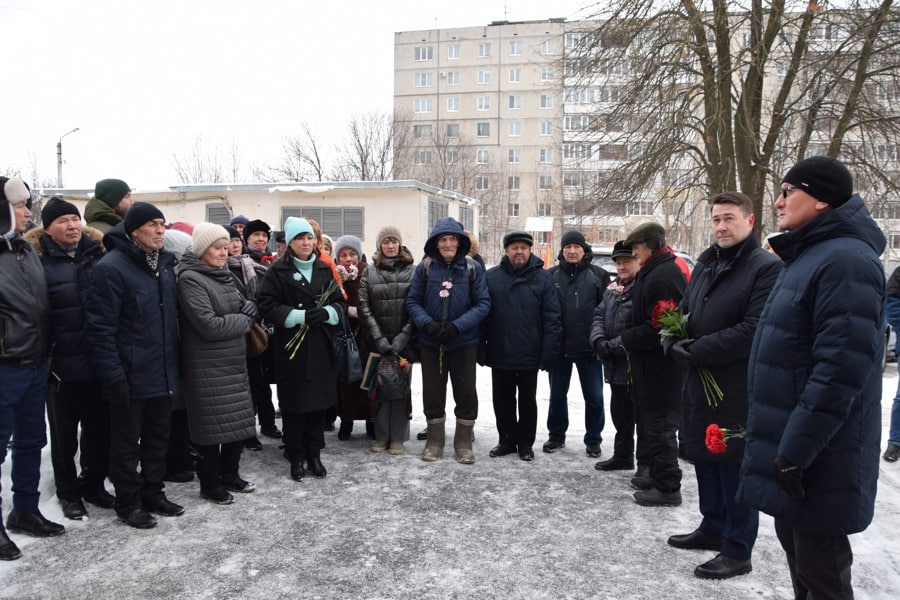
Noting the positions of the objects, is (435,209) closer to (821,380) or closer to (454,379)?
(454,379)

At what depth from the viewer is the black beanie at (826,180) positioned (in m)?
2.63

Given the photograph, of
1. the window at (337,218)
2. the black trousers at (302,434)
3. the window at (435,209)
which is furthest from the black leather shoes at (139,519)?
the window at (435,209)

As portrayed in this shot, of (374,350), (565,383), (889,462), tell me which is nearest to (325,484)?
(374,350)

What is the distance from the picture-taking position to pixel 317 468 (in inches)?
214

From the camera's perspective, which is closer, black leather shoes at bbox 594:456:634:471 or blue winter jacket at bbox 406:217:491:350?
black leather shoes at bbox 594:456:634:471

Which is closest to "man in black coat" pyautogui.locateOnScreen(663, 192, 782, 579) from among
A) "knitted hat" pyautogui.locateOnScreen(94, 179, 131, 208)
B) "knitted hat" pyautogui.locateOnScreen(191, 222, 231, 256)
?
"knitted hat" pyautogui.locateOnScreen(191, 222, 231, 256)

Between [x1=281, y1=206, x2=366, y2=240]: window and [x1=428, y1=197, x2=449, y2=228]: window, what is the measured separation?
1.80 meters

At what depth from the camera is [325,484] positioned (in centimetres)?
526

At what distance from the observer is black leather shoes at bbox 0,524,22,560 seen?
12.4 feet

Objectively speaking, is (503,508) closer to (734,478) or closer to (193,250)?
(734,478)

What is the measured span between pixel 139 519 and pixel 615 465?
3837 mm

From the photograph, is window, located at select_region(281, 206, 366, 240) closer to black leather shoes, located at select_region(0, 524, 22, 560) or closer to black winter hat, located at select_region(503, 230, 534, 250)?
black winter hat, located at select_region(503, 230, 534, 250)

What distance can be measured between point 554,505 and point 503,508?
40cm

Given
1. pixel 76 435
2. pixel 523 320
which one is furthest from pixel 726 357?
A: pixel 76 435
